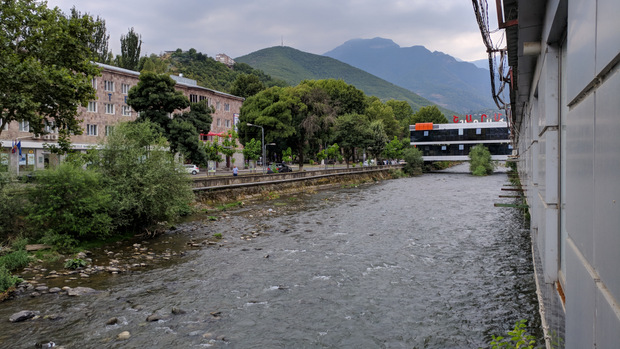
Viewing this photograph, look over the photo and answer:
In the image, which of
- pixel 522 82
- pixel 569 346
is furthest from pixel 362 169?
pixel 569 346

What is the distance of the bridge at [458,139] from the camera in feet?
249

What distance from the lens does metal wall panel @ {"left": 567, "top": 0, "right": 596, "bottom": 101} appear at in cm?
182

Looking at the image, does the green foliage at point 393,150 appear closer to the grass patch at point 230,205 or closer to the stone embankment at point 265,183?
the stone embankment at point 265,183

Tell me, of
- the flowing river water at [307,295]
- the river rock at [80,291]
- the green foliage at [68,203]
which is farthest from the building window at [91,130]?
the river rock at [80,291]

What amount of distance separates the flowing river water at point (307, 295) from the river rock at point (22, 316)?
0.23m

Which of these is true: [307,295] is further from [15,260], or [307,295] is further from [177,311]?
[15,260]

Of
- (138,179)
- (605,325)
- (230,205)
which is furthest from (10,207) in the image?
(605,325)

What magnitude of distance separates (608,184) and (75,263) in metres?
15.7

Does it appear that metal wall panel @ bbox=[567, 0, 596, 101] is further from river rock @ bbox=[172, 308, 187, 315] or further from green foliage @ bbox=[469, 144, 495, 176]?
green foliage @ bbox=[469, 144, 495, 176]

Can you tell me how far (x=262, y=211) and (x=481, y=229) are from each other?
13.6 meters

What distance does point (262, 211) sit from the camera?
2797cm

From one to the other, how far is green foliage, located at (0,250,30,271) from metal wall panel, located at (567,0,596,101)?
15672 mm

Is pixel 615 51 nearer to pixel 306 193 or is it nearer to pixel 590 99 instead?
pixel 590 99

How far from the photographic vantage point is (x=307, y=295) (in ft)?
36.4
